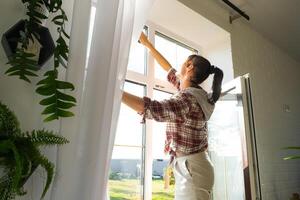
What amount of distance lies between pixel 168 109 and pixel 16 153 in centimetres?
66

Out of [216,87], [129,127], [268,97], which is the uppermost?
[268,97]

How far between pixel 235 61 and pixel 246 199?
1062 millimetres

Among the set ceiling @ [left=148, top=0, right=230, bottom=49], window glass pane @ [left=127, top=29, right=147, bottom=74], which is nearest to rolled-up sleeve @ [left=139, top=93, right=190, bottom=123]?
window glass pane @ [left=127, top=29, right=147, bottom=74]

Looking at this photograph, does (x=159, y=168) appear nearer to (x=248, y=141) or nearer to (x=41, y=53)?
(x=248, y=141)

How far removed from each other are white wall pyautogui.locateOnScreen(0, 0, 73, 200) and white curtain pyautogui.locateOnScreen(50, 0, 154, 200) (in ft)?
0.27

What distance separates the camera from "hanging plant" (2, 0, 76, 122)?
0.64m

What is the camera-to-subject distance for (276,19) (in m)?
2.36

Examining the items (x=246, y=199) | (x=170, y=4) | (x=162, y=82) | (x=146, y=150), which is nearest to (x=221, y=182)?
(x=246, y=199)

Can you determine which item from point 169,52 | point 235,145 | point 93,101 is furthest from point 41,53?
point 235,145

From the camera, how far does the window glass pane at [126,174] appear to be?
1468mm

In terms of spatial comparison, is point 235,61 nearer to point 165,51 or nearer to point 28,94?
point 165,51

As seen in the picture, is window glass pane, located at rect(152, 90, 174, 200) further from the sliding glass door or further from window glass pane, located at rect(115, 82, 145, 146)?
the sliding glass door

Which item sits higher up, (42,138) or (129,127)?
(129,127)

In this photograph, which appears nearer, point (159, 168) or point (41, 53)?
point (41, 53)
